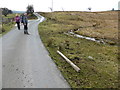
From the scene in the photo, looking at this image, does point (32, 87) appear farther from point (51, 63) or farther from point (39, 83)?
point (51, 63)

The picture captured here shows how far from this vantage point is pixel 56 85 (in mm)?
7750

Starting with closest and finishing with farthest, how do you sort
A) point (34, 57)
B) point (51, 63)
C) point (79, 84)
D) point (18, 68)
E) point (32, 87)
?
point (32, 87) → point (79, 84) → point (18, 68) → point (51, 63) → point (34, 57)

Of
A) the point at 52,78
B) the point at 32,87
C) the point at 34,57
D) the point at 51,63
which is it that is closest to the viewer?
the point at 32,87

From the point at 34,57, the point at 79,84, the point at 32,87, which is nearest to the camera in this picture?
the point at 32,87

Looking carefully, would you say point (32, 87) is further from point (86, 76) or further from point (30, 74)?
point (86, 76)

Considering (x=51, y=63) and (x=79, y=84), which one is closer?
(x=79, y=84)

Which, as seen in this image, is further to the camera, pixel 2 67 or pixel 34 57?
pixel 34 57

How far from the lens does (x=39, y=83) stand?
26.0 feet

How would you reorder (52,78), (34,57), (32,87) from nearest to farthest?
1. (32,87)
2. (52,78)
3. (34,57)

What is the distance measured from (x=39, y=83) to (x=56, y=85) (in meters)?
0.73

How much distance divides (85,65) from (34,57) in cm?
331

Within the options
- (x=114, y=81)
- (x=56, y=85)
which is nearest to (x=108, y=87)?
(x=114, y=81)

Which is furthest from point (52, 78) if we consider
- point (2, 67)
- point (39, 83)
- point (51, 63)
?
point (2, 67)

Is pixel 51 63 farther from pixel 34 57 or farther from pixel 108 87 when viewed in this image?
pixel 108 87
